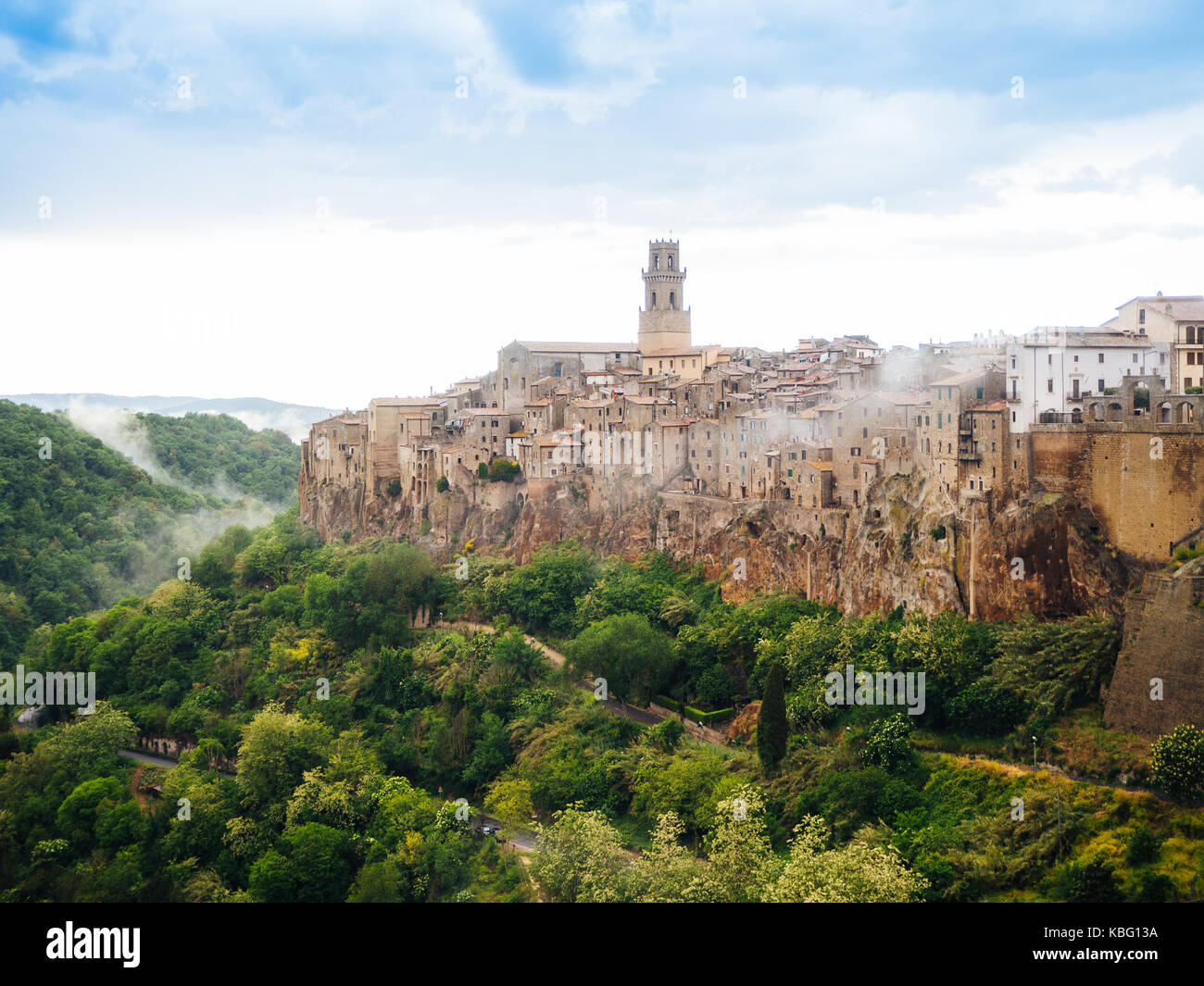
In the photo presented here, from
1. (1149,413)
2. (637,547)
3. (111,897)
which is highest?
(1149,413)

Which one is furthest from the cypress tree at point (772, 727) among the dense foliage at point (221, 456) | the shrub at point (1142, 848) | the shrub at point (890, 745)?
the dense foliage at point (221, 456)

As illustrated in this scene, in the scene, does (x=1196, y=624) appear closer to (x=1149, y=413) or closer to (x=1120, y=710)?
(x=1120, y=710)

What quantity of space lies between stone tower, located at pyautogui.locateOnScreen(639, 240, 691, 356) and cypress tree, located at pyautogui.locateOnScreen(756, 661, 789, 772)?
41.3 metres

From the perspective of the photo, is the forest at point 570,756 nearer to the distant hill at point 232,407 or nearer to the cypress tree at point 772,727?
the cypress tree at point 772,727

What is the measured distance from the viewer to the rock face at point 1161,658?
109ft

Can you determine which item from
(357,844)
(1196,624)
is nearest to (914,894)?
(1196,624)

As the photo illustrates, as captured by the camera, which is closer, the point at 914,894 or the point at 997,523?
the point at 914,894

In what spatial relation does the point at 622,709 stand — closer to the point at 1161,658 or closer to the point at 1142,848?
the point at 1161,658

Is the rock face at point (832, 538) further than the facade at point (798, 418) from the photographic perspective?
No

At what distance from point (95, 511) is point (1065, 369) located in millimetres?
78848

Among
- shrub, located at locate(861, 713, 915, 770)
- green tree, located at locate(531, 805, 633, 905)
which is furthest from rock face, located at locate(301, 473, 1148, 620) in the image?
green tree, located at locate(531, 805, 633, 905)

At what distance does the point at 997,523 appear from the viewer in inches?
1575

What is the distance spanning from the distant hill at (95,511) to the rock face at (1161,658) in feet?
218
